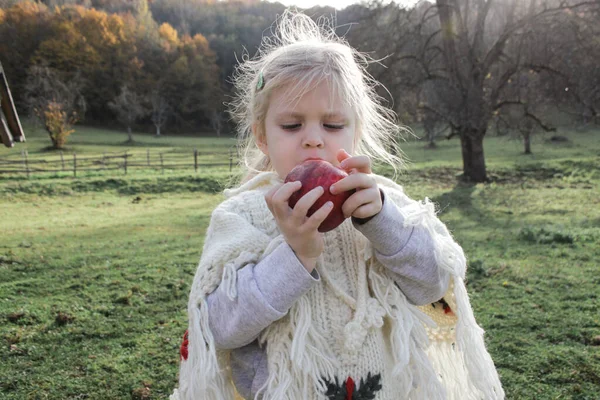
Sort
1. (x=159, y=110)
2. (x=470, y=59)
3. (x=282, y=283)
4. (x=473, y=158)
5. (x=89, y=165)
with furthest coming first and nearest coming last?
1. (x=159, y=110)
2. (x=89, y=165)
3. (x=473, y=158)
4. (x=470, y=59)
5. (x=282, y=283)

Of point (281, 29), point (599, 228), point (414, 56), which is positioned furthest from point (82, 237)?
point (414, 56)

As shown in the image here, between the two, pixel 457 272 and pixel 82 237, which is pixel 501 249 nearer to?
pixel 457 272

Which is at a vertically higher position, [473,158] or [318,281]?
[473,158]

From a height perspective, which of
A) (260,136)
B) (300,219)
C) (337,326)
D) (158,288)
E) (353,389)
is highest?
(260,136)

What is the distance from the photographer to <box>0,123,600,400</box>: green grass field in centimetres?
374

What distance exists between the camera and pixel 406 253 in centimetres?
137

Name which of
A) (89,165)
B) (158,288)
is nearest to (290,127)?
(158,288)

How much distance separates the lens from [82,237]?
9.21 m

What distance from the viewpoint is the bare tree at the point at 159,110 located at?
51.6 meters

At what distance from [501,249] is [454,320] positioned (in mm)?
6269

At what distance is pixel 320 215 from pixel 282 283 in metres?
0.24

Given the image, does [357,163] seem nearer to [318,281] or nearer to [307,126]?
[307,126]

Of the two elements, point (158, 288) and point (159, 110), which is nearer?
point (158, 288)

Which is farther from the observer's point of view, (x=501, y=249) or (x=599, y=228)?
(x=599, y=228)
